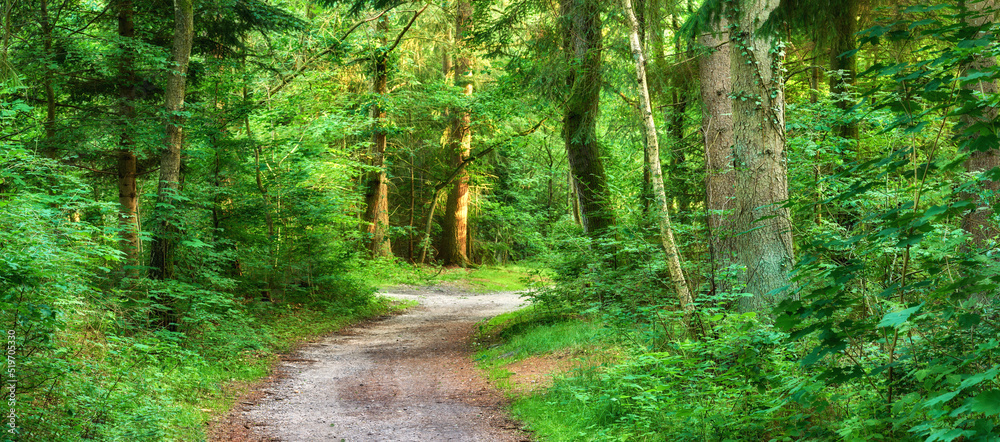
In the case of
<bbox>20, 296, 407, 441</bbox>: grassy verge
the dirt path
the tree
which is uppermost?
the tree

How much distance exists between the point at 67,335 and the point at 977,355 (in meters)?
6.88

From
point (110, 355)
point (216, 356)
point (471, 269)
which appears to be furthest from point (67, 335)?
point (471, 269)

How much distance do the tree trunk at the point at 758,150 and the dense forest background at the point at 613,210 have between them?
2 centimetres

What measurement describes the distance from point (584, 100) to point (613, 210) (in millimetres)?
3526

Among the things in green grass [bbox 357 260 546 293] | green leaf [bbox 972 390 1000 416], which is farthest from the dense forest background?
green grass [bbox 357 260 546 293]

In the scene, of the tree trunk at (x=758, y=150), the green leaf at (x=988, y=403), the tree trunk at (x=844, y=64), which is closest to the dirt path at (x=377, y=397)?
the tree trunk at (x=758, y=150)

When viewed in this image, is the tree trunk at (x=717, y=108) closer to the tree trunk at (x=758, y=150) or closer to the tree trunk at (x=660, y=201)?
the tree trunk at (x=758, y=150)

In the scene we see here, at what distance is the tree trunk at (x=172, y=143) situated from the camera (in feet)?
30.3

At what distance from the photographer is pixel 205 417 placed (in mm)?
6684

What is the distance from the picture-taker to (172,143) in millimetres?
9445

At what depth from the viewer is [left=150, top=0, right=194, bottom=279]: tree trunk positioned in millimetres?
9250

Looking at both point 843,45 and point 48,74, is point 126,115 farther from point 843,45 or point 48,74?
point 843,45

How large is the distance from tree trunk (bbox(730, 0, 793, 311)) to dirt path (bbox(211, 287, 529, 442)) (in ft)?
9.96

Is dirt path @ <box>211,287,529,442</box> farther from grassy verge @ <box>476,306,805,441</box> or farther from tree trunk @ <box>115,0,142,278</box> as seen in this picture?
tree trunk @ <box>115,0,142,278</box>
